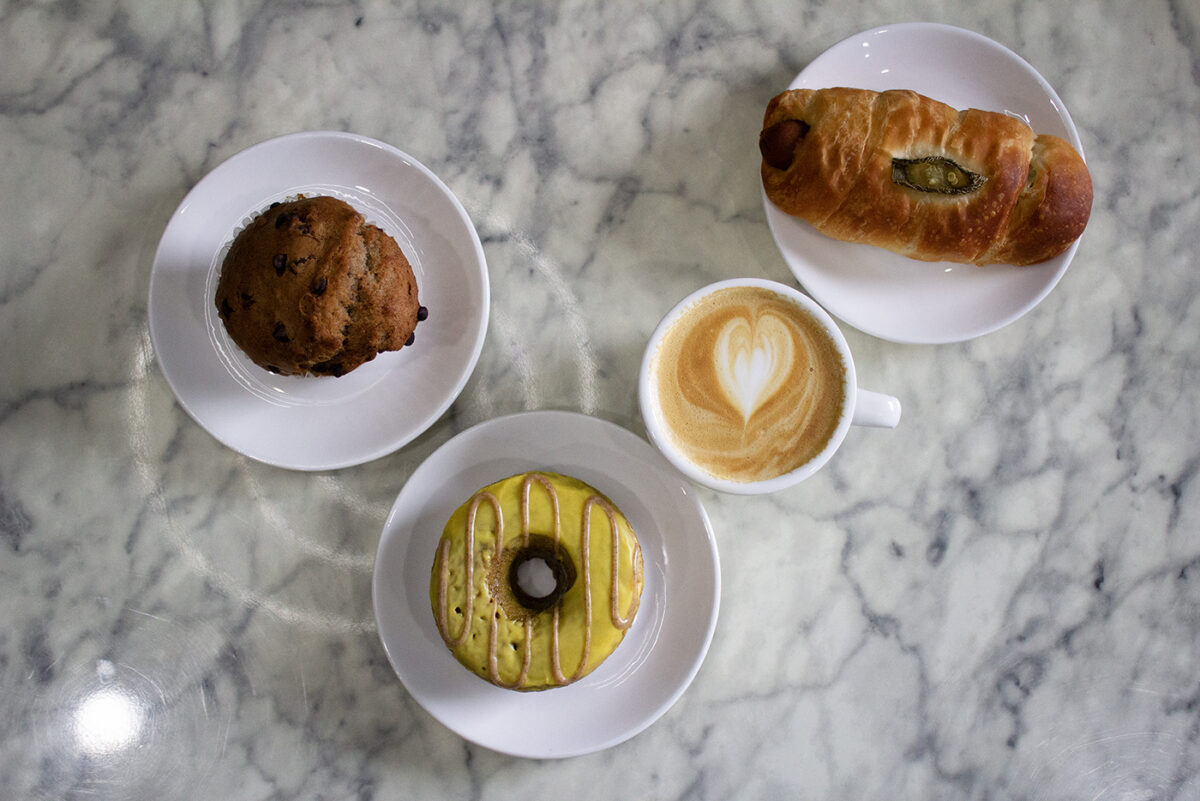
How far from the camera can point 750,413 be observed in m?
1.51

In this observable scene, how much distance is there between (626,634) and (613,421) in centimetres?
42

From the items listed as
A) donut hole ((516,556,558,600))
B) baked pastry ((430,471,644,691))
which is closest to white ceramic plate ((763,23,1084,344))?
baked pastry ((430,471,644,691))

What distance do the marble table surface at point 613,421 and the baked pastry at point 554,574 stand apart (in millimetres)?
276

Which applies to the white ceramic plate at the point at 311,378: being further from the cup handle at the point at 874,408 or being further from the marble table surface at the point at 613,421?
the cup handle at the point at 874,408

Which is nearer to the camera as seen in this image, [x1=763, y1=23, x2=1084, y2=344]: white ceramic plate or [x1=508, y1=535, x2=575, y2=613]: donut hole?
[x1=508, y1=535, x2=575, y2=613]: donut hole

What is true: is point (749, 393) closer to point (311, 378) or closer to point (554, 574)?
point (554, 574)

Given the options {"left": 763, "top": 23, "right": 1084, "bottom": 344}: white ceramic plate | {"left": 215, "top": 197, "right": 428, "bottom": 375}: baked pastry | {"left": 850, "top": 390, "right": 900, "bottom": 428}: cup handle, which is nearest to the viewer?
{"left": 215, "top": 197, "right": 428, "bottom": 375}: baked pastry

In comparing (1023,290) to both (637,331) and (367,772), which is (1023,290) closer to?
(637,331)

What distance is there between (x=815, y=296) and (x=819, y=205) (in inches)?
6.7

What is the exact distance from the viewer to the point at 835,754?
5.84 ft

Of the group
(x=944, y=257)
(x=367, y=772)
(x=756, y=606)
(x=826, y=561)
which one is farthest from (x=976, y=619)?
(x=367, y=772)

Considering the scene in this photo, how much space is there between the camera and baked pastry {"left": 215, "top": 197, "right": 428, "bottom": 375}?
55.7 inches

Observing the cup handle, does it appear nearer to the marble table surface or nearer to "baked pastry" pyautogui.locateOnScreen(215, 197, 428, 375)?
the marble table surface

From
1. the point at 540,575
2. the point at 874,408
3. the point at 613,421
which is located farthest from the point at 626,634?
the point at 874,408
